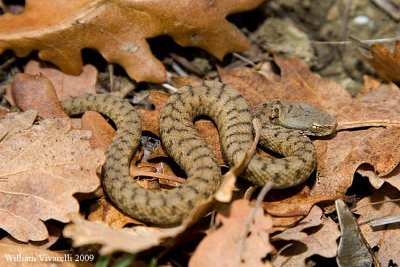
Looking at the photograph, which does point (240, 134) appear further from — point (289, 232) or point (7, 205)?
point (7, 205)

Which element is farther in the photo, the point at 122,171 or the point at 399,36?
the point at 399,36

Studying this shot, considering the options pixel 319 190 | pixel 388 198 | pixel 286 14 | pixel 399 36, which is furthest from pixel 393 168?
pixel 286 14

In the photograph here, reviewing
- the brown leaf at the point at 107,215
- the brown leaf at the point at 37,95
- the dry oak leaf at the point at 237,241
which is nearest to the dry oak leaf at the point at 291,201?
the dry oak leaf at the point at 237,241

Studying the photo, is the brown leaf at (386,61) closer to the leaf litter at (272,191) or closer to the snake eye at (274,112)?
the leaf litter at (272,191)

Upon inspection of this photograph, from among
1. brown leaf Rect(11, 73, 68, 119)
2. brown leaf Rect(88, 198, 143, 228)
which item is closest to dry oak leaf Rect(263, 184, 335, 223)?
brown leaf Rect(88, 198, 143, 228)

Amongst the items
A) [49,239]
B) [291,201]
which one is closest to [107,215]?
[49,239]
